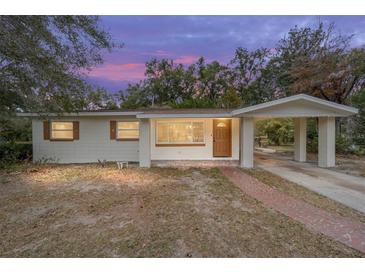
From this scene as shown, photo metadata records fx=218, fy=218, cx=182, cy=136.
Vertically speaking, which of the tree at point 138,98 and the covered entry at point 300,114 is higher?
the tree at point 138,98

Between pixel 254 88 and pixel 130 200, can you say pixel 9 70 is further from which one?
pixel 254 88

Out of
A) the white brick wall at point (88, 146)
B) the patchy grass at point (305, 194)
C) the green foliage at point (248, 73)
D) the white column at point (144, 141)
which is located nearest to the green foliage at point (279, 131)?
the green foliage at point (248, 73)

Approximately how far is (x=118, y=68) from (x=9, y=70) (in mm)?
11097

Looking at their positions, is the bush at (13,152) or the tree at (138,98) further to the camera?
the tree at (138,98)

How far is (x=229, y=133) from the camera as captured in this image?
11031 millimetres

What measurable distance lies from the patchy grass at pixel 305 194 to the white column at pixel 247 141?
1029 mm

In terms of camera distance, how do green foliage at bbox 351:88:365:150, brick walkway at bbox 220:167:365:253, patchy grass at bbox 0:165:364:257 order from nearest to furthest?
patchy grass at bbox 0:165:364:257
brick walkway at bbox 220:167:365:253
green foliage at bbox 351:88:365:150

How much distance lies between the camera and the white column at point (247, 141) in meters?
9.66

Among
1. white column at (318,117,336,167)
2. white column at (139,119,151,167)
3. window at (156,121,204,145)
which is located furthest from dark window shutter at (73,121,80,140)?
white column at (318,117,336,167)

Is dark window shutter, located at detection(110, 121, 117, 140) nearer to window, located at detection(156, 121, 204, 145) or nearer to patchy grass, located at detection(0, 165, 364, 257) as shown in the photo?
window, located at detection(156, 121, 204, 145)

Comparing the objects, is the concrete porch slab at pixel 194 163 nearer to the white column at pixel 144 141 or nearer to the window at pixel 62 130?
the white column at pixel 144 141

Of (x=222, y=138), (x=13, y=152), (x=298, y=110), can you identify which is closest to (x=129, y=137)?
(x=222, y=138)

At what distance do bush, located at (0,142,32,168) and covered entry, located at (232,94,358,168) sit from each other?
425 inches

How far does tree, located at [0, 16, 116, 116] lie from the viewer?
5441 mm
